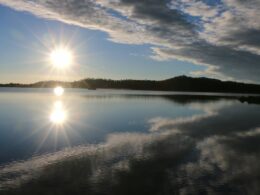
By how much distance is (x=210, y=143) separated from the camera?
30531 millimetres

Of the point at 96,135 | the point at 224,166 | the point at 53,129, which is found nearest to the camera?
the point at 224,166

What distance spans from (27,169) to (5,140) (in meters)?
11.2

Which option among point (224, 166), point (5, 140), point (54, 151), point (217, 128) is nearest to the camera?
point (224, 166)

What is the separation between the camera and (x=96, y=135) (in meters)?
32.7

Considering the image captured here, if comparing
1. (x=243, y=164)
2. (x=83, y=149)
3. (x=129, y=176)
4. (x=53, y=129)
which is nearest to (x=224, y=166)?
(x=243, y=164)

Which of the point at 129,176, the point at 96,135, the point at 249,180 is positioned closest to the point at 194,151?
the point at 249,180

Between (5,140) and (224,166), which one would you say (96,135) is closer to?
(5,140)

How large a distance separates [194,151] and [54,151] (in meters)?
13.4

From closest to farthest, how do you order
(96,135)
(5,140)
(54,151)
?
1. (54,151)
2. (5,140)
3. (96,135)

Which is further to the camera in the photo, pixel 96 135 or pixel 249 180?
pixel 96 135

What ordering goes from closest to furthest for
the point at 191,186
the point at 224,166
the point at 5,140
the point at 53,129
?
the point at 191,186 → the point at 224,166 → the point at 5,140 → the point at 53,129

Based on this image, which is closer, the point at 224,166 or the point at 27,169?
the point at 27,169

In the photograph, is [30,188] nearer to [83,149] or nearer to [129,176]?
[129,176]

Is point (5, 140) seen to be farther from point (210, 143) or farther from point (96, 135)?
point (210, 143)
